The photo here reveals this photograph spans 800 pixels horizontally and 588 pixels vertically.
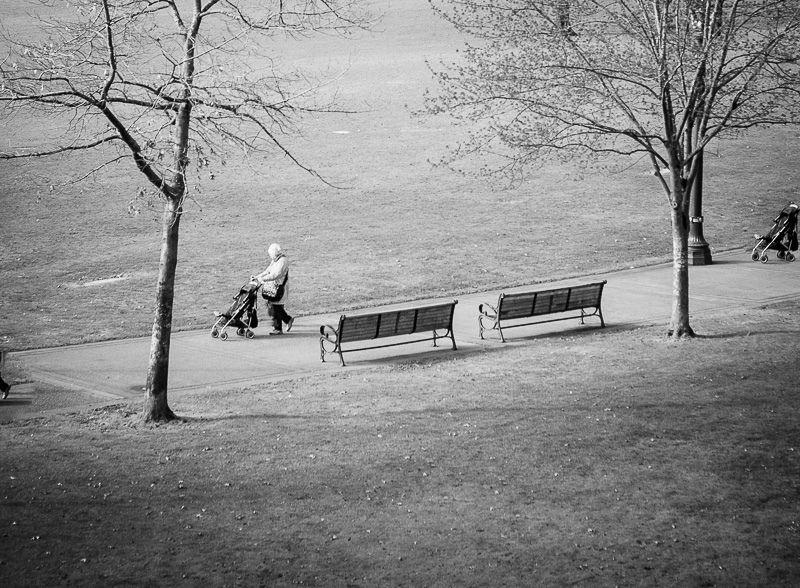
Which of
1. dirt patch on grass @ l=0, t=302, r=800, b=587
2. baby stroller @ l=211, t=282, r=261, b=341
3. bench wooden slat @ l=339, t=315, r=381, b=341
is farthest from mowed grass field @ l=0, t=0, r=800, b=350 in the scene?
dirt patch on grass @ l=0, t=302, r=800, b=587

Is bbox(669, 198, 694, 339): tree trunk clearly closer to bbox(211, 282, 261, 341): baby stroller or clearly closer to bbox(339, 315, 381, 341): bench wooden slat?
bbox(339, 315, 381, 341): bench wooden slat

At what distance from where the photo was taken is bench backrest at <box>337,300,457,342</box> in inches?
541

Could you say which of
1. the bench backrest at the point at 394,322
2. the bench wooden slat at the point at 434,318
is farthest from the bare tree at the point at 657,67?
the bench backrest at the point at 394,322

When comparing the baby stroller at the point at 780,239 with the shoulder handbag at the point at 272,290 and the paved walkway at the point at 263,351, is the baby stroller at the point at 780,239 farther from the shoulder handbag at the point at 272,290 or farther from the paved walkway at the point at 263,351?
the shoulder handbag at the point at 272,290

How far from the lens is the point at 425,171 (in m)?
31.7

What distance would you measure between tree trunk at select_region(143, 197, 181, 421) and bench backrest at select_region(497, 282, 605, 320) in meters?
6.07

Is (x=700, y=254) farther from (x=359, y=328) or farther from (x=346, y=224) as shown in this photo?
(x=359, y=328)

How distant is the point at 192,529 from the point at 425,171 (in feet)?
82.0

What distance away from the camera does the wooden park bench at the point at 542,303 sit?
49.9 ft

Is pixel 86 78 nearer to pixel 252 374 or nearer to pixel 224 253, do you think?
pixel 252 374

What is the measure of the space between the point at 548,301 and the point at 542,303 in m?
0.12

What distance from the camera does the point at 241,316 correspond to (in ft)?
52.1

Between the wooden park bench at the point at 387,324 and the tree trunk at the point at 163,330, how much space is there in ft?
10.8

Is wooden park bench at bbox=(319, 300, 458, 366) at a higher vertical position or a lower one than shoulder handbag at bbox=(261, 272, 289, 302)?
lower
